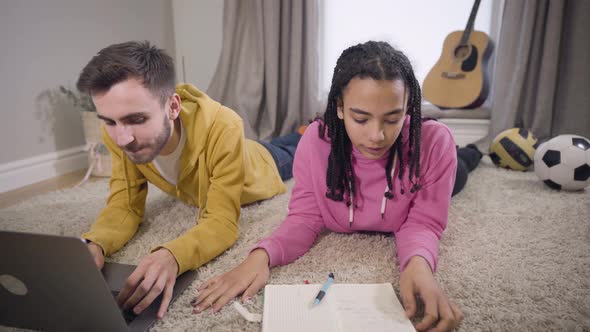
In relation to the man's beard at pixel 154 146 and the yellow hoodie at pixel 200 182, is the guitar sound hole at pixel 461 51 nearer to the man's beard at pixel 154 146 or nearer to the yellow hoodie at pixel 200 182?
the yellow hoodie at pixel 200 182

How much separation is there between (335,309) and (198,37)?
7.50ft

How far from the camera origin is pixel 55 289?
658 millimetres

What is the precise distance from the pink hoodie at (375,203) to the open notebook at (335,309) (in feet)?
0.38

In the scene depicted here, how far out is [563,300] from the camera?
823 mm

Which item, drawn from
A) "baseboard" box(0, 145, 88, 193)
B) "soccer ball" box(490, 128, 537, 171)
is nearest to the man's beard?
"baseboard" box(0, 145, 88, 193)

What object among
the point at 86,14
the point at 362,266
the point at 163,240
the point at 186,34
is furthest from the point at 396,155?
the point at 186,34

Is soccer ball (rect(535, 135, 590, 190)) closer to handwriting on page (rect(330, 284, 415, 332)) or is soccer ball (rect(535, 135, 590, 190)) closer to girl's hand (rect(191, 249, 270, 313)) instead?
handwriting on page (rect(330, 284, 415, 332))

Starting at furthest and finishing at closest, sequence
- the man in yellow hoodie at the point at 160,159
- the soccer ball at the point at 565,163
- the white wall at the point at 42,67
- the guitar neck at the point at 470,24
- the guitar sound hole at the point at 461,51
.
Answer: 1. the guitar sound hole at the point at 461,51
2. the guitar neck at the point at 470,24
3. the white wall at the point at 42,67
4. the soccer ball at the point at 565,163
5. the man in yellow hoodie at the point at 160,159

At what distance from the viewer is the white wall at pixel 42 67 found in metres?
1.66

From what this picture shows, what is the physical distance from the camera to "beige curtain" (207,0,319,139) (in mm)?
2344

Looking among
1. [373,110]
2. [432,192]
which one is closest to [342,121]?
[373,110]

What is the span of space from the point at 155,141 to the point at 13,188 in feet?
3.90

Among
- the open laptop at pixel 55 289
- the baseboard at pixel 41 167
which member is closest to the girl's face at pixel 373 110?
the open laptop at pixel 55 289

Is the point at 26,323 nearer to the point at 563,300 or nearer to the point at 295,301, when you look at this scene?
the point at 295,301
